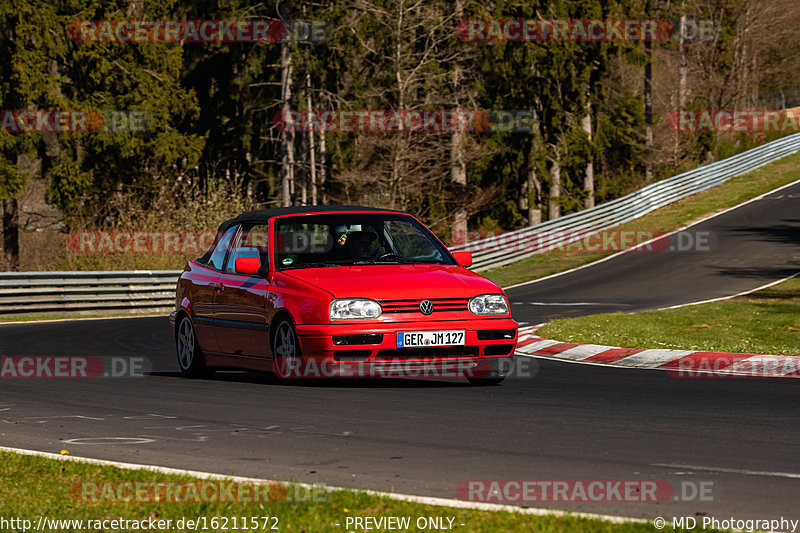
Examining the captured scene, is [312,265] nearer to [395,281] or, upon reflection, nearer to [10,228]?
[395,281]

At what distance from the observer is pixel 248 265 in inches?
432

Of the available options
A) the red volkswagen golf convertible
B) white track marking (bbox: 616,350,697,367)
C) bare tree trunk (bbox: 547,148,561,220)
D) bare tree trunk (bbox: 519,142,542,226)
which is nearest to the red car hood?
the red volkswagen golf convertible

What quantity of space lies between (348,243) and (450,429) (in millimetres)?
3490

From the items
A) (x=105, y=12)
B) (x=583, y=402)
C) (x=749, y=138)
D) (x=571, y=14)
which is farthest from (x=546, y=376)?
(x=749, y=138)

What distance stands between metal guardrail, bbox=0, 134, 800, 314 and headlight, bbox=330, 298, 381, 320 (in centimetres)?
1718

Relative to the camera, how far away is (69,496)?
5.93m

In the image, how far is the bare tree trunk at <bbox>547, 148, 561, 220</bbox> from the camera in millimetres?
51844

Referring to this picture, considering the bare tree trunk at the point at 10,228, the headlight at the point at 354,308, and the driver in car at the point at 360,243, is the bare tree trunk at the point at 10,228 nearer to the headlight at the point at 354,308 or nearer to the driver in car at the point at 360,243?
the driver in car at the point at 360,243

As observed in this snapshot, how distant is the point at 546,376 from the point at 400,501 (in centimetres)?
644

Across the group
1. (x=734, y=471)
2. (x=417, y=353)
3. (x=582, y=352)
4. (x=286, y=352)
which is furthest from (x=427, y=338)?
(x=582, y=352)

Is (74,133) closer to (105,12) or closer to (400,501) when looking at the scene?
(105,12)

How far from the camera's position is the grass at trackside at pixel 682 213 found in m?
34.4

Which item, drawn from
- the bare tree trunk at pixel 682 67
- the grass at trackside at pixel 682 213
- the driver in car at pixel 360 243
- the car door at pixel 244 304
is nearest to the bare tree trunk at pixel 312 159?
the grass at trackside at pixel 682 213

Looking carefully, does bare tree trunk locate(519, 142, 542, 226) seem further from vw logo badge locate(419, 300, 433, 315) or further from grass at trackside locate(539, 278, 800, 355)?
vw logo badge locate(419, 300, 433, 315)
